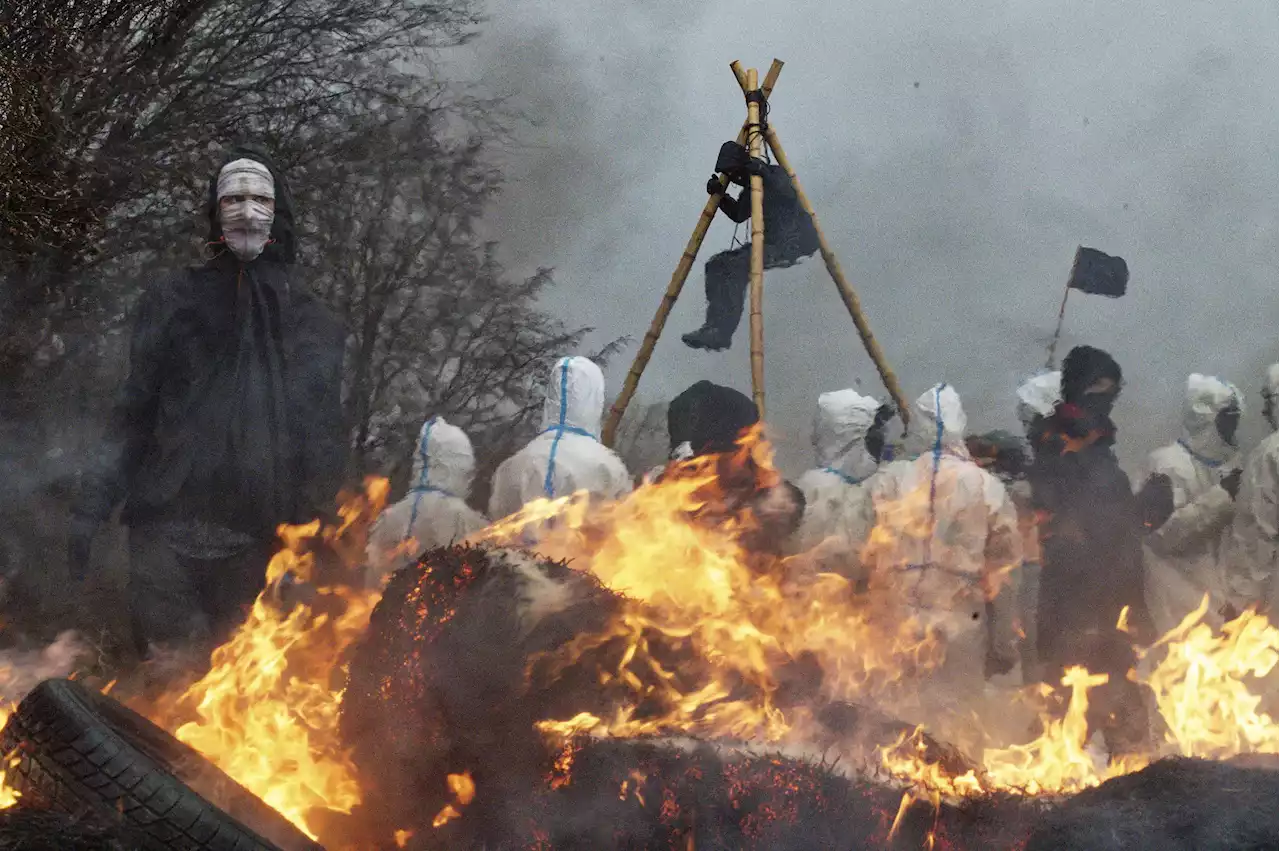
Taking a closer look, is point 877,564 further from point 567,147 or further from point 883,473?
point 567,147

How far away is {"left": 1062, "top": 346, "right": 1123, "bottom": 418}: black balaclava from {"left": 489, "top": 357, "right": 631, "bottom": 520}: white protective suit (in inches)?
88.1

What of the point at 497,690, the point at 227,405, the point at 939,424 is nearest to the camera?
the point at 497,690

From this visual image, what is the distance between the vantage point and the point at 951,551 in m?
5.29

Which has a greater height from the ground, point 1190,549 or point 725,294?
point 725,294

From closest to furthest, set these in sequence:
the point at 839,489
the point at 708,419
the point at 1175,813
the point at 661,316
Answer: the point at 1175,813 < the point at 708,419 < the point at 839,489 < the point at 661,316

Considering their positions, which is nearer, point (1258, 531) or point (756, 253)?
point (756, 253)

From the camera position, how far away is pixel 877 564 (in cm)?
542

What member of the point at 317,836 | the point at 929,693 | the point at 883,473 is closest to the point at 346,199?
the point at 883,473

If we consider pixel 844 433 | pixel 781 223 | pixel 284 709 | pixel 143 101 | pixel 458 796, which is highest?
pixel 143 101

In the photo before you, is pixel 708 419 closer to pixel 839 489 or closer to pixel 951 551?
pixel 839 489

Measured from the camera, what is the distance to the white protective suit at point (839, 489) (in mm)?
5547

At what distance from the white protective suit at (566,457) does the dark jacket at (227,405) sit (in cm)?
83

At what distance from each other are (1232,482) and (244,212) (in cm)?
563

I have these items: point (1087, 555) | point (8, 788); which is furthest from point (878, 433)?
point (8, 788)
